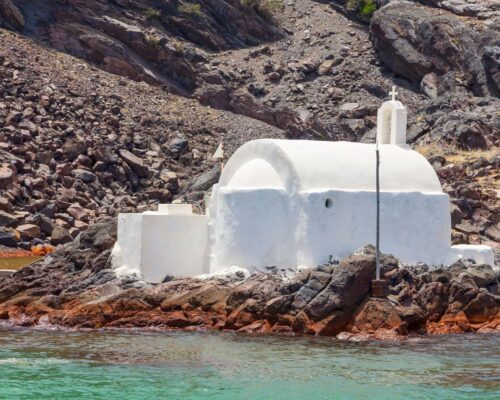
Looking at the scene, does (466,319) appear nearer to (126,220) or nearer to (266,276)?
(266,276)

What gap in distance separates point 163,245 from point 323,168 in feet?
14.6

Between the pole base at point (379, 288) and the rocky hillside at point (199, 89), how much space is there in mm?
17240

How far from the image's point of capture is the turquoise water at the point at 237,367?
19000 millimetres

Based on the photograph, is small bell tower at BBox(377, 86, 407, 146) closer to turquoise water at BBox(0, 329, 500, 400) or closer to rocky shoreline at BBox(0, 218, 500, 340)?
rocky shoreline at BBox(0, 218, 500, 340)

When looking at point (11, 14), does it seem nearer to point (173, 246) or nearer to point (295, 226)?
point (173, 246)

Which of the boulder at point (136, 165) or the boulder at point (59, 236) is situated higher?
the boulder at point (136, 165)

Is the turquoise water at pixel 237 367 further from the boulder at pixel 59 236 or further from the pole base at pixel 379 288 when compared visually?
the boulder at pixel 59 236

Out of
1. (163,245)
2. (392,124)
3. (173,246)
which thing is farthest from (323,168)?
(163,245)

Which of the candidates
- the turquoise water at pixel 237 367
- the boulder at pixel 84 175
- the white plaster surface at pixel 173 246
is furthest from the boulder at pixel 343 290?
the boulder at pixel 84 175

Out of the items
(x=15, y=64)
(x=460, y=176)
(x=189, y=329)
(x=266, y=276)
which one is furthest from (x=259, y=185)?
(x=15, y=64)

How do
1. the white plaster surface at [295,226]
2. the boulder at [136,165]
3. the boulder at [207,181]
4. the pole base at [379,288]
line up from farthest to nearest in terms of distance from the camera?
the boulder at [136,165] < the boulder at [207,181] < the white plaster surface at [295,226] < the pole base at [379,288]

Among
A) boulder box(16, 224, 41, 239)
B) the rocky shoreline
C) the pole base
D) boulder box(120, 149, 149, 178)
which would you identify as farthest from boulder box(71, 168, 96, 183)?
the pole base

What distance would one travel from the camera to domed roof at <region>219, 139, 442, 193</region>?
27297 mm

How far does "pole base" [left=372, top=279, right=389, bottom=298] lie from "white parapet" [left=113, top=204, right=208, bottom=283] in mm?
4953
